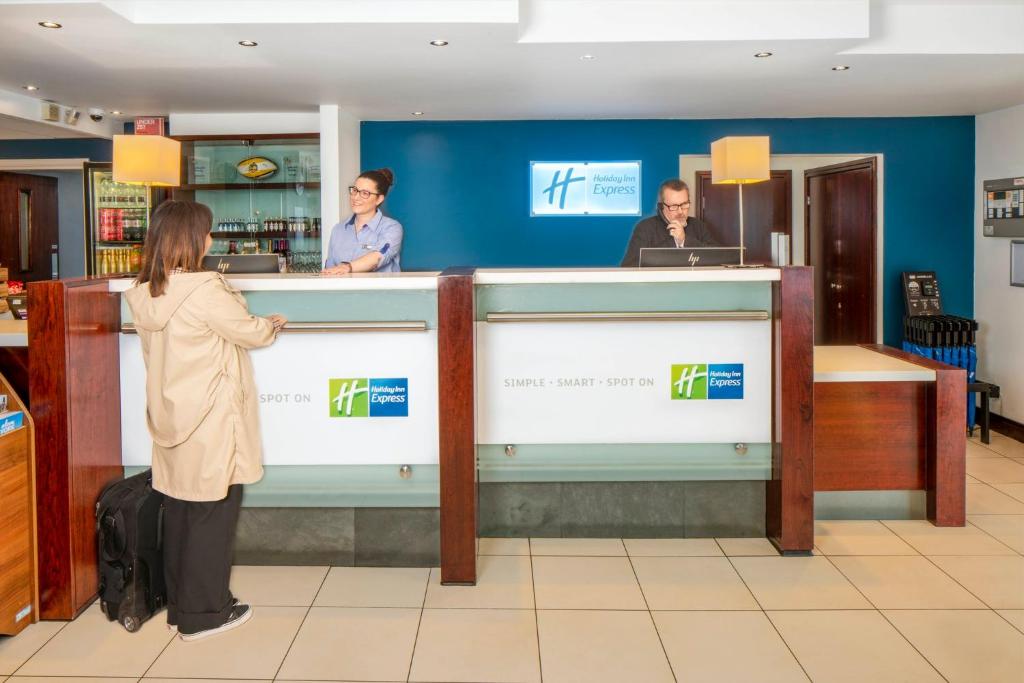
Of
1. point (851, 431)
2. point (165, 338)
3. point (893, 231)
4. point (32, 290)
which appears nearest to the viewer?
point (165, 338)

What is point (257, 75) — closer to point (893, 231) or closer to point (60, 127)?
point (60, 127)

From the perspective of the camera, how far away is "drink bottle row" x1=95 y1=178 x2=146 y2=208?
26.1 ft

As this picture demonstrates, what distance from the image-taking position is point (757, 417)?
3.74 m

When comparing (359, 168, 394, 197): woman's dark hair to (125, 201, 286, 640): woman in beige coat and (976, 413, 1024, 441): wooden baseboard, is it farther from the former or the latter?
(976, 413, 1024, 441): wooden baseboard

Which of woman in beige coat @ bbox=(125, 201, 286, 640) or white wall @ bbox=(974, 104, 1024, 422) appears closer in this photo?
woman in beige coat @ bbox=(125, 201, 286, 640)

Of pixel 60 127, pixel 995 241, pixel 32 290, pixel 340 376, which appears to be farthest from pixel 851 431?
pixel 60 127

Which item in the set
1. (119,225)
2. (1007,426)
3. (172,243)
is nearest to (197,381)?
(172,243)

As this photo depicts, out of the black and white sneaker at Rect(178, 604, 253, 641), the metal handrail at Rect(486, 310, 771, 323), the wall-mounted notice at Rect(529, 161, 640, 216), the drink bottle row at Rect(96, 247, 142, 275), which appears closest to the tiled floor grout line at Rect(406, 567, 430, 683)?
the black and white sneaker at Rect(178, 604, 253, 641)

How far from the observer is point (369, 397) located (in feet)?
11.4

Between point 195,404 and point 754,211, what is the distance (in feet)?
20.4

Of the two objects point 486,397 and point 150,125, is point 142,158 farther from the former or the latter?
point 150,125

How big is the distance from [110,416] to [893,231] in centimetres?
668

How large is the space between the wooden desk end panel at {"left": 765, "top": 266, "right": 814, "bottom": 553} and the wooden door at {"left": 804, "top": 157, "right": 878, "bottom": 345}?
13.9 ft

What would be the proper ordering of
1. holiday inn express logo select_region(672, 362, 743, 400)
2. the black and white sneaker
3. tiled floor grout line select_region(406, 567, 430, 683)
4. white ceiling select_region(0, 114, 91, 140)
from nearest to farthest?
tiled floor grout line select_region(406, 567, 430, 683) < the black and white sneaker < holiday inn express logo select_region(672, 362, 743, 400) < white ceiling select_region(0, 114, 91, 140)
